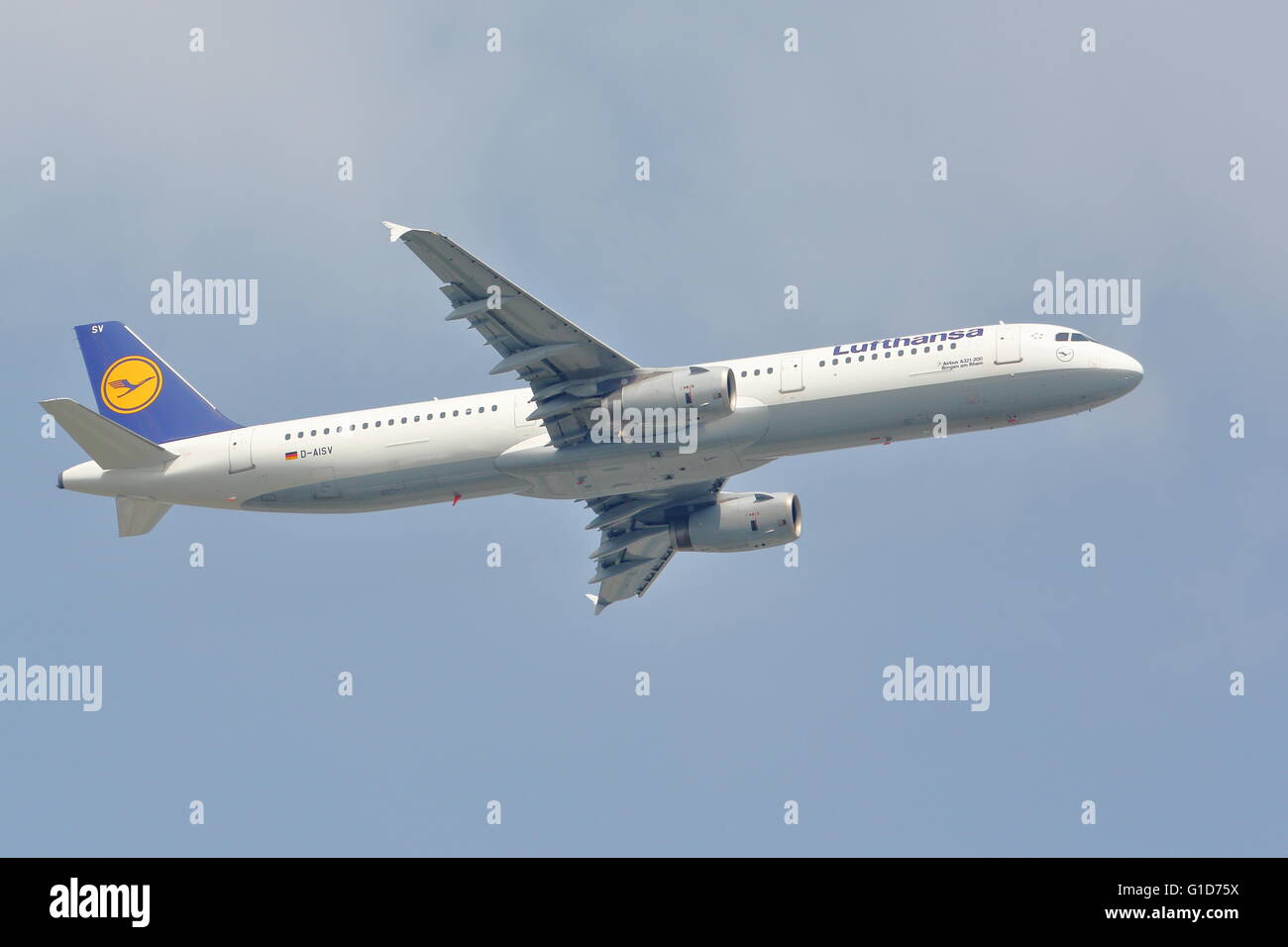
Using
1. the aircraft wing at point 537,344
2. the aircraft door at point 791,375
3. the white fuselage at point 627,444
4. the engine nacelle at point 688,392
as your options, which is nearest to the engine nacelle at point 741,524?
the white fuselage at point 627,444

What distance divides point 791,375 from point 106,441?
27215 mm

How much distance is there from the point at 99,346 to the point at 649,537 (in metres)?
25.2

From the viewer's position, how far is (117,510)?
62969mm

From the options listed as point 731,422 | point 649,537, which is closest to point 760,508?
point 649,537

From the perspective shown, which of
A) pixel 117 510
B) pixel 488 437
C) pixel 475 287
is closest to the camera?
pixel 475 287

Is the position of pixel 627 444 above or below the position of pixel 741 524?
above

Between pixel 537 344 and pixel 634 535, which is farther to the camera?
pixel 634 535

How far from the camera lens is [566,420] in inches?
2267

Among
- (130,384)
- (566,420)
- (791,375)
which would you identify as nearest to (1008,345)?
(791,375)

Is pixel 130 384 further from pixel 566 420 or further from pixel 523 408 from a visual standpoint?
pixel 566 420

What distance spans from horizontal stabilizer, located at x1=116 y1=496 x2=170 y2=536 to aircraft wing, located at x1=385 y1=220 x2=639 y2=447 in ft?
55.4
